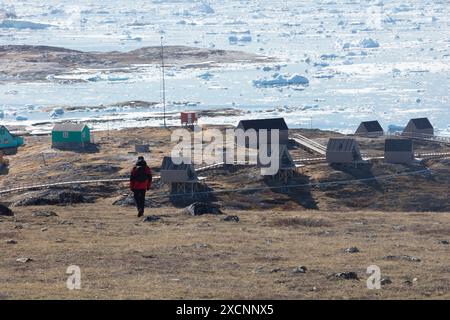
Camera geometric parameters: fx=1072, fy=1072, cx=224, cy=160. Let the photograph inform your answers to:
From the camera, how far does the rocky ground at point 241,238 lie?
18.4 metres

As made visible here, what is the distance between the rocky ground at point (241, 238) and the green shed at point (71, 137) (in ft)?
23.0

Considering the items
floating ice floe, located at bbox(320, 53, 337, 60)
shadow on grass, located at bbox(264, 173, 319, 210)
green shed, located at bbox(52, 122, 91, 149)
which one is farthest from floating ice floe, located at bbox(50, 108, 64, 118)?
floating ice floe, located at bbox(320, 53, 337, 60)

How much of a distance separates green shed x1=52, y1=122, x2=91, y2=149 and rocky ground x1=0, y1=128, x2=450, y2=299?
23.0 feet

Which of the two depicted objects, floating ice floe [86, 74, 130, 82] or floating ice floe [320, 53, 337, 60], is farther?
floating ice floe [320, 53, 337, 60]

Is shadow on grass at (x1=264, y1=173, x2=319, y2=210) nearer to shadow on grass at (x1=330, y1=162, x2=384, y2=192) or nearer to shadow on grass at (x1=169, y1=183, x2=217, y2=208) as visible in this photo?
shadow on grass at (x1=330, y1=162, x2=384, y2=192)

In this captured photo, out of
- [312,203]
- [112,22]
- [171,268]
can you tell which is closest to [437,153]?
[312,203]

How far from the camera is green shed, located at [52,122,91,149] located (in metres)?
58.0

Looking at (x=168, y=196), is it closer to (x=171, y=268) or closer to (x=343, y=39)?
(x=171, y=268)

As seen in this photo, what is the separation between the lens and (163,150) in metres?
56.7

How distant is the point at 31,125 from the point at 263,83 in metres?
29.0

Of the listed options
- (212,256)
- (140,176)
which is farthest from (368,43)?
(212,256)

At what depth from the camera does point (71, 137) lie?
58094 mm
